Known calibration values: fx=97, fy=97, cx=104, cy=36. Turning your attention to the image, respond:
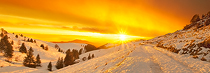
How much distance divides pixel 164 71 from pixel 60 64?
68.6 m

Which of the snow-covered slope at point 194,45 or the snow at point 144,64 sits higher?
the snow-covered slope at point 194,45

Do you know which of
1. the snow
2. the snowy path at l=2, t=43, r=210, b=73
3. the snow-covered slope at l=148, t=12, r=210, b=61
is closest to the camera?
the snowy path at l=2, t=43, r=210, b=73

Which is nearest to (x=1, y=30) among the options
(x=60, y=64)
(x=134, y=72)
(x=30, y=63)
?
(x=30, y=63)

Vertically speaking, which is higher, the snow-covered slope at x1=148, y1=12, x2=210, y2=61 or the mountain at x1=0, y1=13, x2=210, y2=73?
the snow-covered slope at x1=148, y1=12, x2=210, y2=61

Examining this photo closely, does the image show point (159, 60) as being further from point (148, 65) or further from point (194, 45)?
point (194, 45)

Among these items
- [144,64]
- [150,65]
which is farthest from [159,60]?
[144,64]

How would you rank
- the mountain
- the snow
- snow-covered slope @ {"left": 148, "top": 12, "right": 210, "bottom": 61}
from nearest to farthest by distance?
the snow → the mountain → snow-covered slope @ {"left": 148, "top": 12, "right": 210, "bottom": 61}

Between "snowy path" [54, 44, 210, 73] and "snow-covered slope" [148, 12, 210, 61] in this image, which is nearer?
"snowy path" [54, 44, 210, 73]

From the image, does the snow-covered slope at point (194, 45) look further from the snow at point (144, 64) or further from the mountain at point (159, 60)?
the snow at point (144, 64)

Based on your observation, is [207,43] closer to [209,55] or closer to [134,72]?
[209,55]

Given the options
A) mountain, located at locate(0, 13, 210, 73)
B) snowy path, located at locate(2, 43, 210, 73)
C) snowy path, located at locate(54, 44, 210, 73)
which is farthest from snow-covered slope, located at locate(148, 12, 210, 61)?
snowy path, located at locate(54, 44, 210, 73)

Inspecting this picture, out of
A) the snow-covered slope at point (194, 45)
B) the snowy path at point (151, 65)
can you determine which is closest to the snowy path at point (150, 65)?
the snowy path at point (151, 65)

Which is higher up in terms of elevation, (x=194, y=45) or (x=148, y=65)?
(x=194, y=45)

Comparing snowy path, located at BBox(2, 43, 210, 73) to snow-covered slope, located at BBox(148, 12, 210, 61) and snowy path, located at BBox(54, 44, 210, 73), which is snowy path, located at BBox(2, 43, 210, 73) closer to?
snowy path, located at BBox(54, 44, 210, 73)
